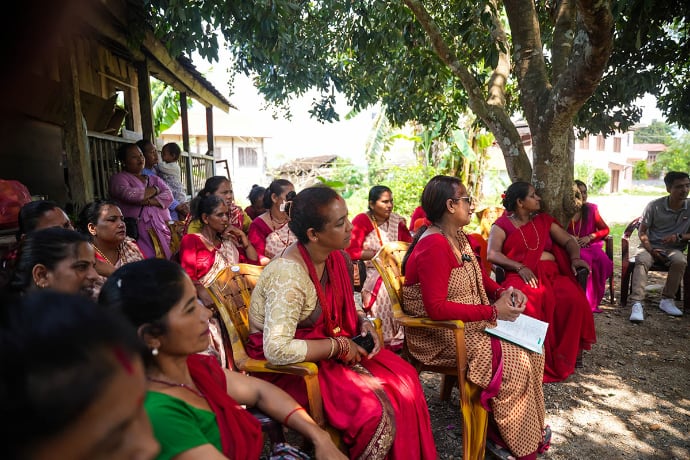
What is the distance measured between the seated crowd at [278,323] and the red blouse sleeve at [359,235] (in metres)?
0.02

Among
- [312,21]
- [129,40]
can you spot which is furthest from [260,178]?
[129,40]

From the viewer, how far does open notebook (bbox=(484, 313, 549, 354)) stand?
2.64 meters

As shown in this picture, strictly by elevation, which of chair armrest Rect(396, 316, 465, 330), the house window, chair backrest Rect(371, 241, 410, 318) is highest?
the house window

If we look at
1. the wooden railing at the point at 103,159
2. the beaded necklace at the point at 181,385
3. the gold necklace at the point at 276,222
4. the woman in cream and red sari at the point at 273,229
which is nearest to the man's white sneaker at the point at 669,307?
the woman in cream and red sari at the point at 273,229

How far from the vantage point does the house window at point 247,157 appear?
25906 millimetres

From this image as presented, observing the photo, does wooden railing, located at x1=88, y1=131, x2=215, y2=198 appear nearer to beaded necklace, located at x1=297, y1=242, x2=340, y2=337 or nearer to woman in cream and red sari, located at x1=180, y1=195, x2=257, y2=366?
woman in cream and red sari, located at x1=180, y1=195, x2=257, y2=366

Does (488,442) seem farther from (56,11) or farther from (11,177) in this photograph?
(11,177)

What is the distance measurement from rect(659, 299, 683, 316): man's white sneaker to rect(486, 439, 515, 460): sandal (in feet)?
12.2

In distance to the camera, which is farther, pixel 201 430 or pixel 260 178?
pixel 260 178

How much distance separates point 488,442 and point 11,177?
17.3ft

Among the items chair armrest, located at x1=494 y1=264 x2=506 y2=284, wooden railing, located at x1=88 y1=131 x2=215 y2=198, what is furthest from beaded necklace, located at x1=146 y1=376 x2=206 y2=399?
wooden railing, located at x1=88 y1=131 x2=215 y2=198

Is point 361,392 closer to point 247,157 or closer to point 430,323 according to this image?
point 430,323

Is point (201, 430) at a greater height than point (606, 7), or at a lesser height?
lesser

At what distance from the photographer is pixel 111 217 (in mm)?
3057
